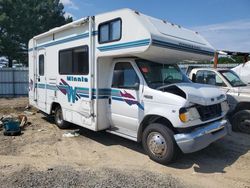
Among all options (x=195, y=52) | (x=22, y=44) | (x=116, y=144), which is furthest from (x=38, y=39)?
(x=22, y=44)

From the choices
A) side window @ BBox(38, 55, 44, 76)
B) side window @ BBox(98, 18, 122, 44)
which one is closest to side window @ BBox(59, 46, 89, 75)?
side window @ BBox(98, 18, 122, 44)

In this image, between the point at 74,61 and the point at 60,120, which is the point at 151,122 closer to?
the point at 74,61

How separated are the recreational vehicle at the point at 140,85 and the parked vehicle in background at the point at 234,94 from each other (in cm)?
202

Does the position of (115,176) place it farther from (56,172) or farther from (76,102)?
(76,102)

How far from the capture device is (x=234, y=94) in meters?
8.70

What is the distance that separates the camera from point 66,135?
816cm

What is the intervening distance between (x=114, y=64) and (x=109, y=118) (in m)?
1.34

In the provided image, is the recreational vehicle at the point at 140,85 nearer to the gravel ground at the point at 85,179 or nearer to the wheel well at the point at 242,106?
the gravel ground at the point at 85,179

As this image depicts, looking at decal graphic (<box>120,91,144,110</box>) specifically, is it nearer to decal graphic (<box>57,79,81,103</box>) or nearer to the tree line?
decal graphic (<box>57,79,81,103</box>)

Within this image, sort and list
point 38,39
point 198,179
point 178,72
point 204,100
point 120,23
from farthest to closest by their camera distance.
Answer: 1. point 38,39
2. point 178,72
3. point 120,23
4. point 204,100
5. point 198,179

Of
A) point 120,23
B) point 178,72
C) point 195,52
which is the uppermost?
point 120,23

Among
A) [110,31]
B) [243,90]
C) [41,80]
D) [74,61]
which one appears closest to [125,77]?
[110,31]

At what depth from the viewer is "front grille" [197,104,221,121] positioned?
583cm

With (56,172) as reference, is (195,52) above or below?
above
